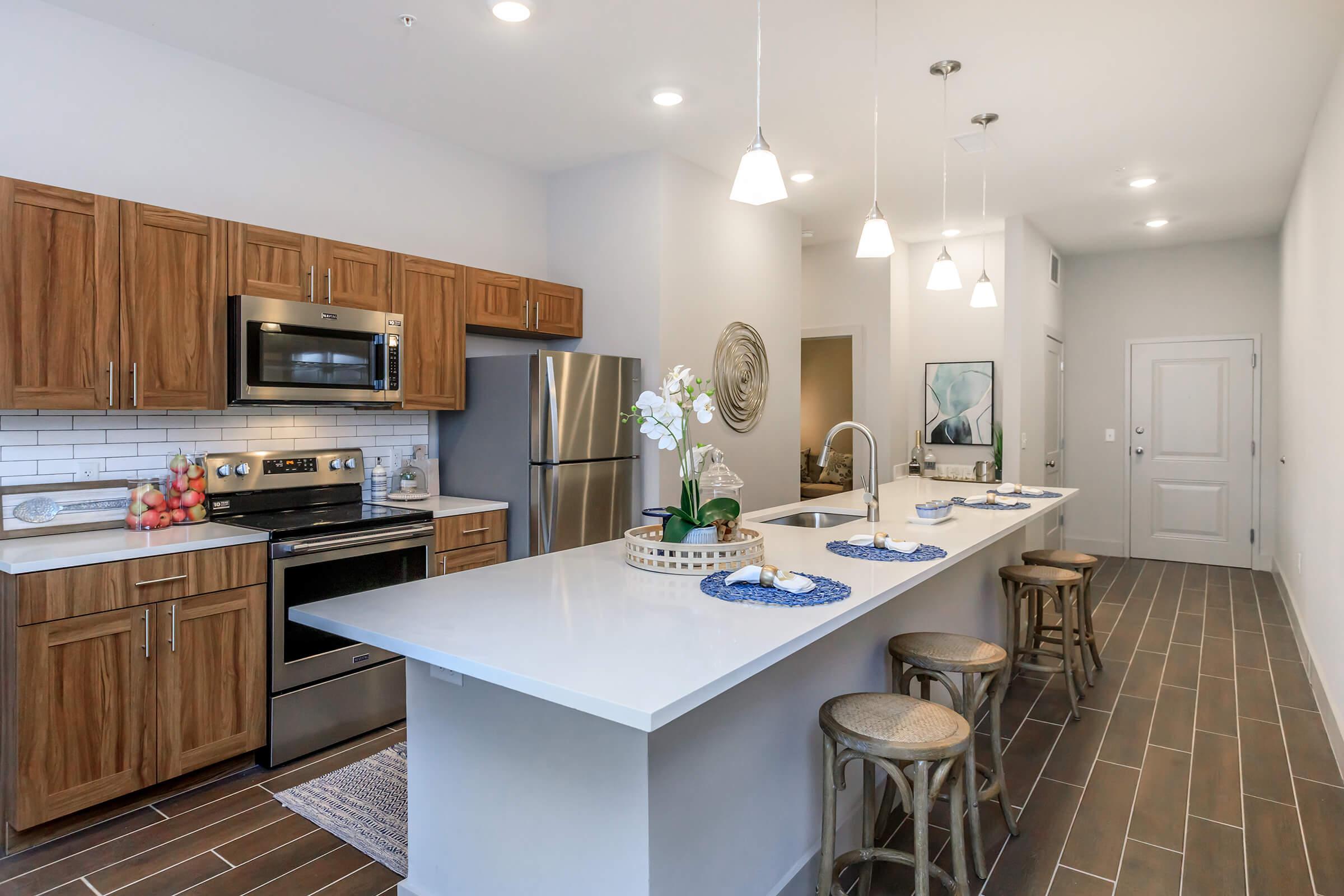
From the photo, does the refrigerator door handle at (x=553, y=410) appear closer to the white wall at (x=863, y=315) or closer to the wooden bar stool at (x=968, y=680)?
the wooden bar stool at (x=968, y=680)

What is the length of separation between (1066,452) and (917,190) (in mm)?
3454

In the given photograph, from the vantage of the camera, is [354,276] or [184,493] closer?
[184,493]

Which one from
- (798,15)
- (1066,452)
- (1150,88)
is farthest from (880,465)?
(798,15)

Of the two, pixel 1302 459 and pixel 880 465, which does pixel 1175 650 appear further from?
pixel 880 465

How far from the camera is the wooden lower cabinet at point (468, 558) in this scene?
→ 3.43m

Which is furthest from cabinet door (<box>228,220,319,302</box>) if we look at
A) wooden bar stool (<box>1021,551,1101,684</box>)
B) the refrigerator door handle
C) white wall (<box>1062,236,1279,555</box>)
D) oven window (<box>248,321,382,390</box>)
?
white wall (<box>1062,236,1279,555</box>)

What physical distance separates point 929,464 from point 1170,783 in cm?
390

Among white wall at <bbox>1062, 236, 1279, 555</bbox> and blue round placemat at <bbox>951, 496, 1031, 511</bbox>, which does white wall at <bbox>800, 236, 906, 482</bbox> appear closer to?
white wall at <bbox>1062, 236, 1279, 555</bbox>

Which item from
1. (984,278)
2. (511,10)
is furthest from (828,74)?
(511,10)

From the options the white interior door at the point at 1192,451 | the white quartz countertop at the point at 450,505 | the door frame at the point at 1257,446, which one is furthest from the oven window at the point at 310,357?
the door frame at the point at 1257,446

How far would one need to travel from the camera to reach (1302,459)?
4270 millimetres

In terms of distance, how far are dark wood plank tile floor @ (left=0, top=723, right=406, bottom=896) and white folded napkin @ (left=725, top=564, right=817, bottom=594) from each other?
4.28 feet

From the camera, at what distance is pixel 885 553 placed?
2.29 metres

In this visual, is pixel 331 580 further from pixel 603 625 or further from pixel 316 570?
pixel 603 625
